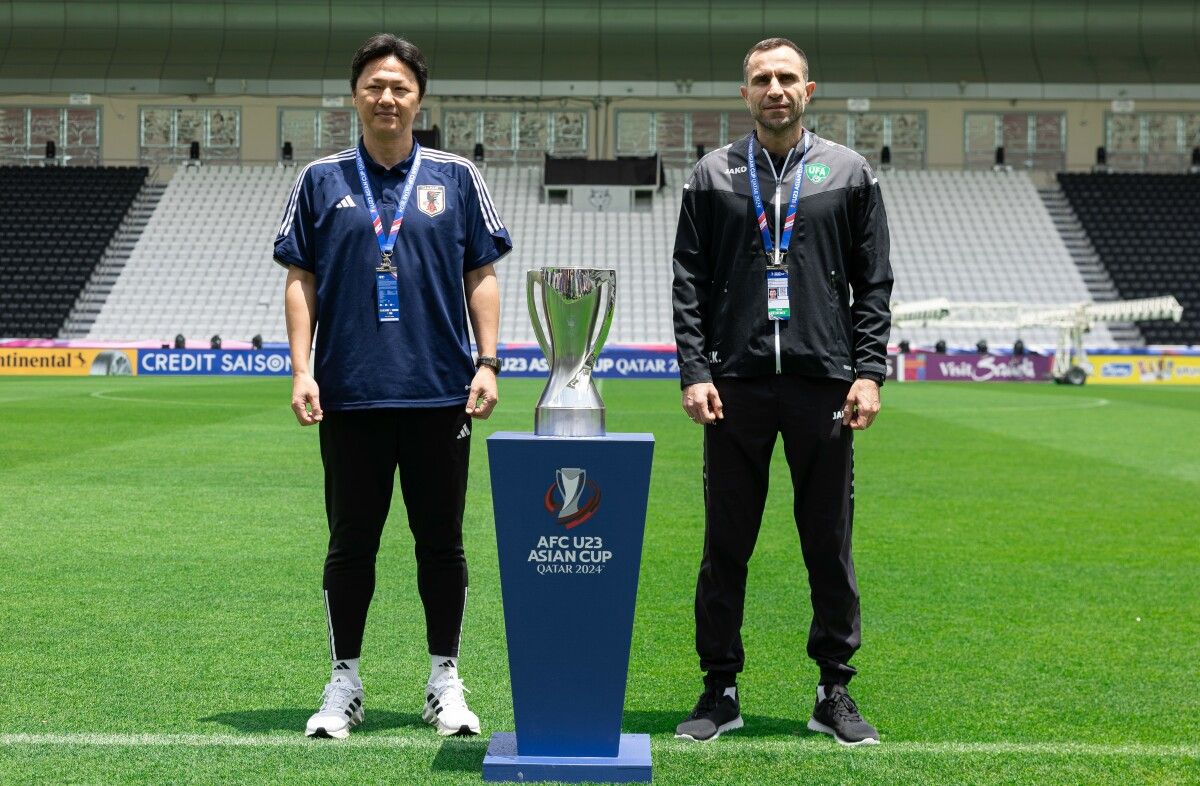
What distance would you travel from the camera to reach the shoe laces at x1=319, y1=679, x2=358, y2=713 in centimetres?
374

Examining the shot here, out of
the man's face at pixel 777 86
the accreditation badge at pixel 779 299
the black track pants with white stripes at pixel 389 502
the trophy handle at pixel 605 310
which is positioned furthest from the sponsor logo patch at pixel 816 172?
the black track pants with white stripes at pixel 389 502

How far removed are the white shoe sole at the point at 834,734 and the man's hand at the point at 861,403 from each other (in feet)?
2.83

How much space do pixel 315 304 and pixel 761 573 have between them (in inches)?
128

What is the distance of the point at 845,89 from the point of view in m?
37.3

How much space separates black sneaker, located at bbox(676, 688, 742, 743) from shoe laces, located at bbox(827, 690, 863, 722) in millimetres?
275

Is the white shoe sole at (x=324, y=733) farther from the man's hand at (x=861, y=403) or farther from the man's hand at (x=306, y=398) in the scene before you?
the man's hand at (x=861, y=403)

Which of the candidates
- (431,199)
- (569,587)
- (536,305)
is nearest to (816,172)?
(536,305)

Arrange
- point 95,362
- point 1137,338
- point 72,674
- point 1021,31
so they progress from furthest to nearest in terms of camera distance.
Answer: point 1021,31 < point 1137,338 < point 95,362 < point 72,674

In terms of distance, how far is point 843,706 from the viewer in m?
3.75

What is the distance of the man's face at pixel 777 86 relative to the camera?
12.1ft

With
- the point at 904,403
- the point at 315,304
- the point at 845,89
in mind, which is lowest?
the point at 904,403

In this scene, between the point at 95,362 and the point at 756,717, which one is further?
the point at 95,362

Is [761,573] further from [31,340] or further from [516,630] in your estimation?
[31,340]

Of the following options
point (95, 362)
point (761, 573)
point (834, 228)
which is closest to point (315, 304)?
point (834, 228)
